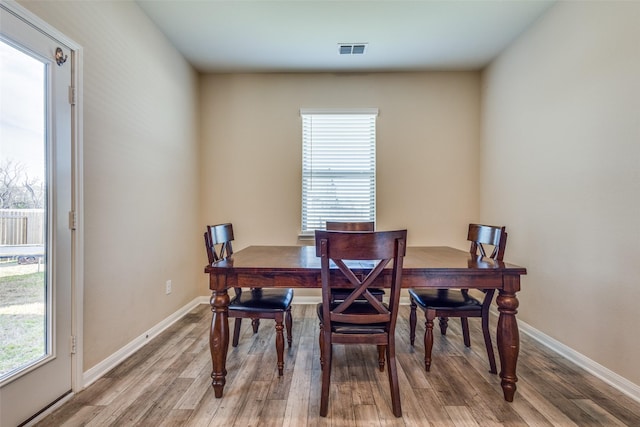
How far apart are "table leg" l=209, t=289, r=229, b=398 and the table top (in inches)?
6.5

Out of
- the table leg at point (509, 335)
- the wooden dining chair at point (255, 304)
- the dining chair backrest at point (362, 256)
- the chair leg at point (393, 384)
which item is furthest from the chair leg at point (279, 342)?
the table leg at point (509, 335)

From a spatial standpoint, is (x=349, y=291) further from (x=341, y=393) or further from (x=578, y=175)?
(x=578, y=175)

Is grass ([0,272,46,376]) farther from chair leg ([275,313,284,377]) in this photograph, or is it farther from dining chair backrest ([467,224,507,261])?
dining chair backrest ([467,224,507,261])

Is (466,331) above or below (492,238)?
below

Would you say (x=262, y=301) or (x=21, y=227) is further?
(x=262, y=301)

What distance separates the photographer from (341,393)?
1.71 m

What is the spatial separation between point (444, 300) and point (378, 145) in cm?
199

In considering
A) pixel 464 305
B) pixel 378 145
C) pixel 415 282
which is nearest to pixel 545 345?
pixel 464 305

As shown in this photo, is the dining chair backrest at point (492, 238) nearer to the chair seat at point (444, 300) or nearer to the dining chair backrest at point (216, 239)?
the chair seat at point (444, 300)

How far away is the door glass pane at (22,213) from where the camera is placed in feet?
4.47

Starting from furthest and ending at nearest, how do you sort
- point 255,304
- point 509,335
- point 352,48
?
point 352,48 < point 255,304 < point 509,335

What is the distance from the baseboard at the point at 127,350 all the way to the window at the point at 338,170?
1564 millimetres

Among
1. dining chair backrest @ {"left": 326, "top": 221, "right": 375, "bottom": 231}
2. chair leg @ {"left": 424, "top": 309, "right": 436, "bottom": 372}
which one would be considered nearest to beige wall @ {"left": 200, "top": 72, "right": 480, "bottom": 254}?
A: dining chair backrest @ {"left": 326, "top": 221, "right": 375, "bottom": 231}

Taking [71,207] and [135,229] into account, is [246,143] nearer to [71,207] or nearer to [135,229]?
[135,229]
